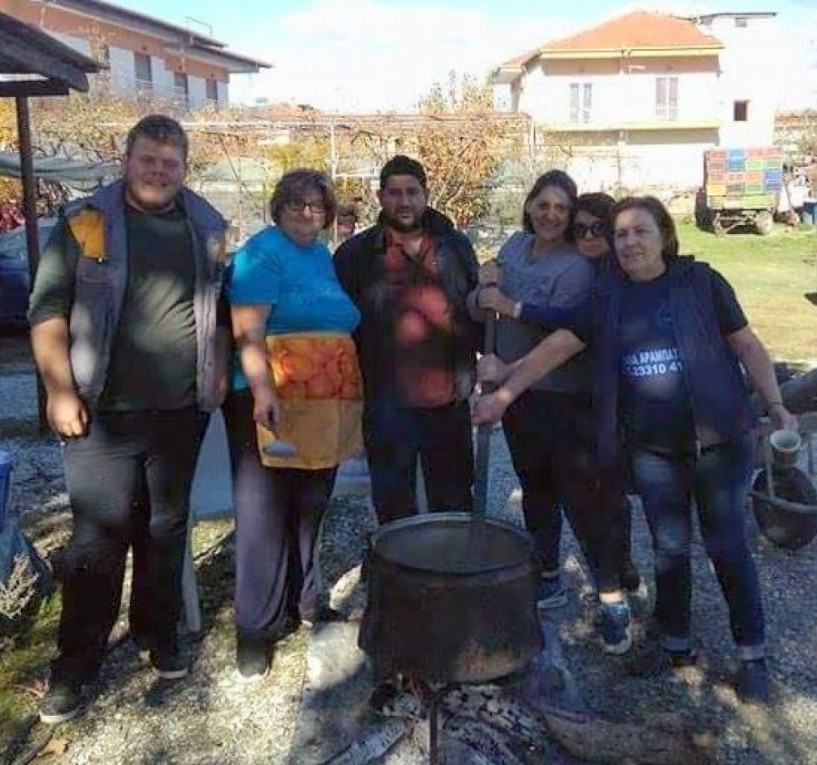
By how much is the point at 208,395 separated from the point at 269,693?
1045mm

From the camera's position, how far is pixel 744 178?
22609 millimetres

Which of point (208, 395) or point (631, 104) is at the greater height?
point (631, 104)

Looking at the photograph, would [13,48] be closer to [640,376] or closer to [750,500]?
[640,376]

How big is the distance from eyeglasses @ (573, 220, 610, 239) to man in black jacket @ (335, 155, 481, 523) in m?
0.39

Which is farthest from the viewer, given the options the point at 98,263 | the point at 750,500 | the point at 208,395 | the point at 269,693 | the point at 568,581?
the point at 750,500

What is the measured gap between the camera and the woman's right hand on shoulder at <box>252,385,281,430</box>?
2922 millimetres

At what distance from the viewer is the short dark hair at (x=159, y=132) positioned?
2693 mm

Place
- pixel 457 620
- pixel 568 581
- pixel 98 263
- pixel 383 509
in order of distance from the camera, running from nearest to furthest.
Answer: pixel 457 620, pixel 98 263, pixel 383 509, pixel 568 581

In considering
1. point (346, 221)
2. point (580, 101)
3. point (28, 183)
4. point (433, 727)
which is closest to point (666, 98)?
point (580, 101)

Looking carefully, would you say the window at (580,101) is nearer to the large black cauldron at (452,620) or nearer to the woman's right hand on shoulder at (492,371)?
the woman's right hand on shoulder at (492,371)

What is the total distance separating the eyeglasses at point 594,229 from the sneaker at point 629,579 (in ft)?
4.56

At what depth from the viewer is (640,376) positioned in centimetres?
297

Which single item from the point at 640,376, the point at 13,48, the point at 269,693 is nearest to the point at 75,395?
the point at 269,693

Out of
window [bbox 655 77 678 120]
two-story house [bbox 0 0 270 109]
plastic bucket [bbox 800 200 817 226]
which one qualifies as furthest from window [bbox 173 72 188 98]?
plastic bucket [bbox 800 200 817 226]
